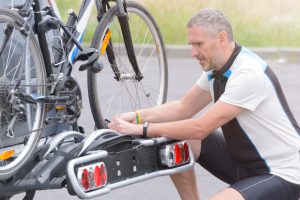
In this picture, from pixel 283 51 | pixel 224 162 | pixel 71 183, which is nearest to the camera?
pixel 71 183

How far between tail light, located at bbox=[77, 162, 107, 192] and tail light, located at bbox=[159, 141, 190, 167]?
485 millimetres

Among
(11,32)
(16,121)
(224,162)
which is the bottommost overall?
(224,162)

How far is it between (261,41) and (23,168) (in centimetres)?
1034

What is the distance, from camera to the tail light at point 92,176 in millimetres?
4500

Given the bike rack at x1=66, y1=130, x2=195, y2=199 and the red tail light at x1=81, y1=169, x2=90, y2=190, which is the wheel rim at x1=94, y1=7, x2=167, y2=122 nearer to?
the bike rack at x1=66, y1=130, x2=195, y2=199

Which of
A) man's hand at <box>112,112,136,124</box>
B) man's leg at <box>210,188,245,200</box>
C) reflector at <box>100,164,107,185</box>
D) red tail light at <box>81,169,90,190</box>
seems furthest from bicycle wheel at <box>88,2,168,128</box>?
red tail light at <box>81,169,90,190</box>

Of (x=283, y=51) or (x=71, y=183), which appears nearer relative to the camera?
(x=71, y=183)

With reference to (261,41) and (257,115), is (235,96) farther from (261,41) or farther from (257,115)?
(261,41)

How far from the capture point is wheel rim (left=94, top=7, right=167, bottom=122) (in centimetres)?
616

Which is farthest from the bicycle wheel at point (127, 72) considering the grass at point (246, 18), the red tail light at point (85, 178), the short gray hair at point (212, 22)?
the grass at point (246, 18)

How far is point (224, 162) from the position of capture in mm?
5664

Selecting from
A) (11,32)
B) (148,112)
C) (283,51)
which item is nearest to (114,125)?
(148,112)

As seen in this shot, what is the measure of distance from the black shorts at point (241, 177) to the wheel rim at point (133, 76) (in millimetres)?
694

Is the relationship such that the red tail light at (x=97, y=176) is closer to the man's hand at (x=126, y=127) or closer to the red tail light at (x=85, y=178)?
the red tail light at (x=85, y=178)
